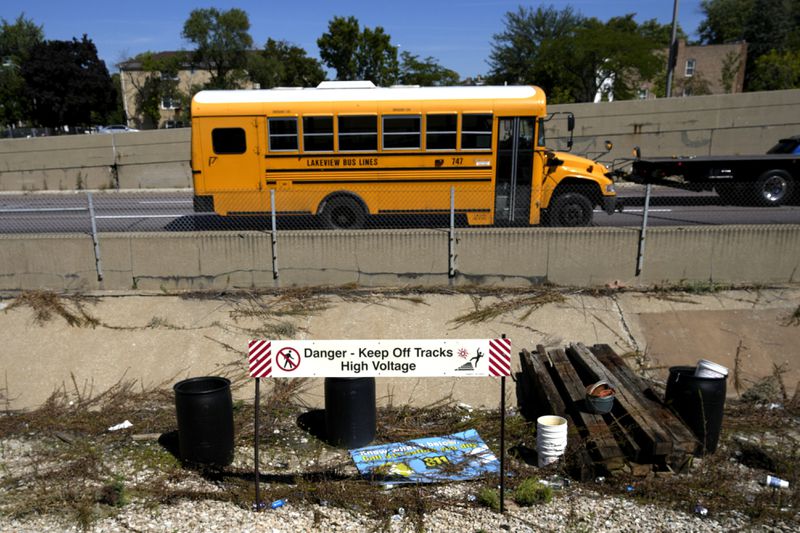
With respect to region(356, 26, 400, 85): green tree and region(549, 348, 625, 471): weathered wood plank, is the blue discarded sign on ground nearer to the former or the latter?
region(549, 348, 625, 471): weathered wood plank

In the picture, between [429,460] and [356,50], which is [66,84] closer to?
[356,50]

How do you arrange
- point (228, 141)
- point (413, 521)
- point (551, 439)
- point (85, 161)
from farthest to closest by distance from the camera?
point (85, 161)
point (228, 141)
point (551, 439)
point (413, 521)

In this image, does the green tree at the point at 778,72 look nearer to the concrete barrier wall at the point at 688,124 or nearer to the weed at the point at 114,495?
the concrete barrier wall at the point at 688,124

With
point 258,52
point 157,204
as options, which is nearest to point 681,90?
point 258,52

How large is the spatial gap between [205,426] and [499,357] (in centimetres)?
283

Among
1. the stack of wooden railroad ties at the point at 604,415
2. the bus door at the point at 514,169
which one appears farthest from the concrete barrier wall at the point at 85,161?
the stack of wooden railroad ties at the point at 604,415

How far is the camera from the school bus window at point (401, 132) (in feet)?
37.7

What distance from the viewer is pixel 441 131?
37.7 feet

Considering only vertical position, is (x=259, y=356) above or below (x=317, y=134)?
below

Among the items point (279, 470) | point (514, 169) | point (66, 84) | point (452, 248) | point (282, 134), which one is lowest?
point (279, 470)

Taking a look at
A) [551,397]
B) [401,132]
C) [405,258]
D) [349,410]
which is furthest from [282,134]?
[551,397]

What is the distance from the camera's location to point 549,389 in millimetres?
6574

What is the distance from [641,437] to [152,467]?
4.53 metres

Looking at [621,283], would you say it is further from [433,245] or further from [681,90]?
[681,90]
